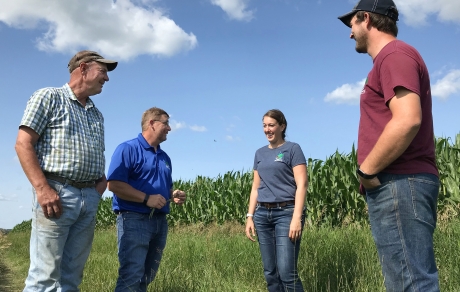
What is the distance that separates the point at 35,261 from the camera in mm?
3191

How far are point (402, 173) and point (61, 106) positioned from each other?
8.45 ft

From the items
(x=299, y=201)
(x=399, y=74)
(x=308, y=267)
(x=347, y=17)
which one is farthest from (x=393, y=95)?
(x=308, y=267)

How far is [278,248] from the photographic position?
155 inches

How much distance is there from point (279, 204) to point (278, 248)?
408 millimetres

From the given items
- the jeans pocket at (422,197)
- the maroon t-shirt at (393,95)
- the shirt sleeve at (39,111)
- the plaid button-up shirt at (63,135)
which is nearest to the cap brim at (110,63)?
the plaid button-up shirt at (63,135)

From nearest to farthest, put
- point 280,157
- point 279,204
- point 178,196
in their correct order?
1. point 279,204
2. point 280,157
3. point 178,196

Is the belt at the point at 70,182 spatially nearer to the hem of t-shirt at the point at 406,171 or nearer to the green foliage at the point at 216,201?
the hem of t-shirt at the point at 406,171

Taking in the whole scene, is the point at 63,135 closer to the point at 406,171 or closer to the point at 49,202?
the point at 49,202

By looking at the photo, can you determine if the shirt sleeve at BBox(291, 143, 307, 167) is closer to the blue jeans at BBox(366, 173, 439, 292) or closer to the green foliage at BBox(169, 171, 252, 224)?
the blue jeans at BBox(366, 173, 439, 292)

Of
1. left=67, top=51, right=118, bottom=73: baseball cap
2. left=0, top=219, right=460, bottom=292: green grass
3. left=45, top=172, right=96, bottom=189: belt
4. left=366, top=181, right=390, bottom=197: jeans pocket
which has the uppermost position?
left=67, top=51, right=118, bottom=73: baseball cap

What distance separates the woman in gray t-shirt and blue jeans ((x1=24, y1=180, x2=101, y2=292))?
5.35 ft

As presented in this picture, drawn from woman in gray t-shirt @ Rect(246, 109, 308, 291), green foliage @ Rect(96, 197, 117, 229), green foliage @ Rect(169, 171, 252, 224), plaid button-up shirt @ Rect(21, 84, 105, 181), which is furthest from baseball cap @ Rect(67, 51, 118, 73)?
green foliage @ Rect(96, 197, 117, 229)

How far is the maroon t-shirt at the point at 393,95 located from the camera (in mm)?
2125

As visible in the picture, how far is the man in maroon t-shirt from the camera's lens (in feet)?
6.83
